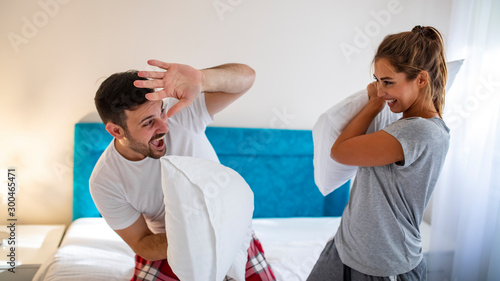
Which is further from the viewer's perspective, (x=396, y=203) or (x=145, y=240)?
(x=145, y=240)

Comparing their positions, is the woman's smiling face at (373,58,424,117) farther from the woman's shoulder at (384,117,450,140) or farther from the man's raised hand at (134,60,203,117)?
the man's raised hand at (134,60,203,117)

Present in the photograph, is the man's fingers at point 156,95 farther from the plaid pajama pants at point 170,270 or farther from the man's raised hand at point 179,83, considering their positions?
the plaid pajama pants at point 170,270

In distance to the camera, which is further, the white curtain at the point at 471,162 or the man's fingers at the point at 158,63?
the white curtain at the point at 471,162

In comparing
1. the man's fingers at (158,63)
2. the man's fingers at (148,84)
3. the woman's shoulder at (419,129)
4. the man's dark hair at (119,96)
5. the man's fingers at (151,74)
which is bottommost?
the woman's shoulder at (419,129)

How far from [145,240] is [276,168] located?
1.15m

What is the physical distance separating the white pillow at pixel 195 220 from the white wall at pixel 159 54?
1150 mm

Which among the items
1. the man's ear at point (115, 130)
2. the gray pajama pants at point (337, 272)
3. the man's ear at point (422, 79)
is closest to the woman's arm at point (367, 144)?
the man's ear at point (422, 79)

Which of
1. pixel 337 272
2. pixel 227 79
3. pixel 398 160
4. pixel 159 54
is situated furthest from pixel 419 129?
pixel 159 54

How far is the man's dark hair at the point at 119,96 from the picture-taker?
119 centimetres

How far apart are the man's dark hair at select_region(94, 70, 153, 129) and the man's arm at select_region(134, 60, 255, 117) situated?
0.07 metres

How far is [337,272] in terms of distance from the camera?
1.16 metres

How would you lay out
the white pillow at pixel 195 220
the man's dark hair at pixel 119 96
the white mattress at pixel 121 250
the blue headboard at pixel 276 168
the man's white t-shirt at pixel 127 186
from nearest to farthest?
the white pillow at pixel 195 220, the man's dark hair at pixel 119 96, the man's white t-shirt at pixel 127 186, the white mattress at pixel 121 250, the blue headboard at pixel 276 168

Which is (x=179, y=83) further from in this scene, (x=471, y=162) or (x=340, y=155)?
(x=471, y=162)

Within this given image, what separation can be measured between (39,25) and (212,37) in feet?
2.79
